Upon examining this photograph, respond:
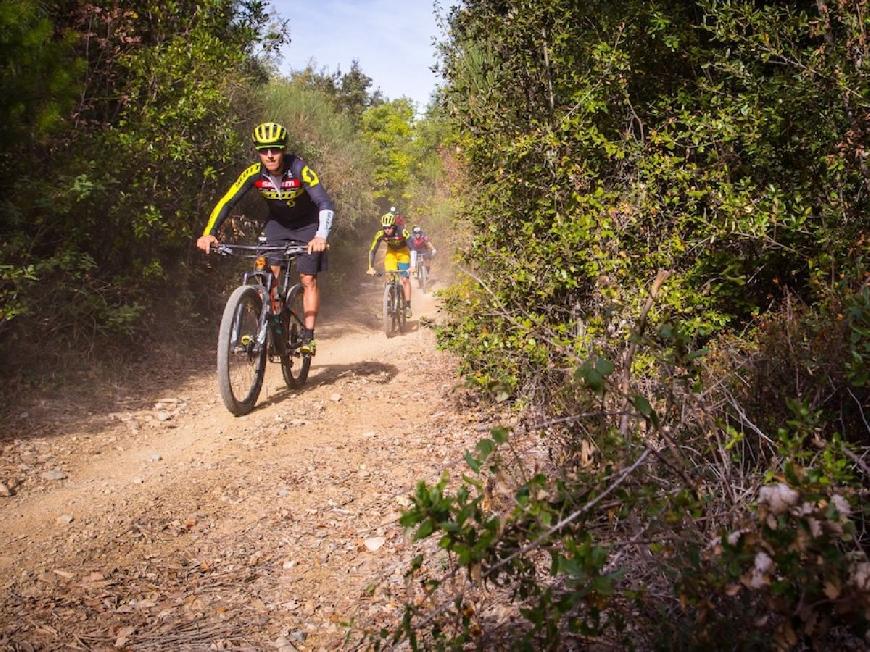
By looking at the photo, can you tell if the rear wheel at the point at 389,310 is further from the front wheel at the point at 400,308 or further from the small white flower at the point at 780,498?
the small white flower at the point at 780,498

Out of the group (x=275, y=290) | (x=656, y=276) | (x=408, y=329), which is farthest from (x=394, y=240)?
(x=656, y=276)

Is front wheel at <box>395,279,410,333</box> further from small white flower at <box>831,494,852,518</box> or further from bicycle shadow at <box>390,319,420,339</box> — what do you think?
small white flower at <box>831,494,852,518</box>

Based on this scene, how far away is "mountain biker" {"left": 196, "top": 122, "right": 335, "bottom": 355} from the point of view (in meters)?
6.48

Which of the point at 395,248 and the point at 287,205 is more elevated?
the point at 287,205

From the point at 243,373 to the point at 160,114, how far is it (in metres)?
4.05

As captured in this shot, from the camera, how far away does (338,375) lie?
8148 millimetres

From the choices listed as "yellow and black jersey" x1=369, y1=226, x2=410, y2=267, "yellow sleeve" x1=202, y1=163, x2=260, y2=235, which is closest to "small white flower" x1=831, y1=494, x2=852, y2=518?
"yellow sleeve" x1=202, y1=163, x2=260, y2=235

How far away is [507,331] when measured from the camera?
5035mm

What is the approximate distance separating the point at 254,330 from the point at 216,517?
270cm

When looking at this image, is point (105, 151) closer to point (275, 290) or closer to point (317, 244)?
point (275, 290)

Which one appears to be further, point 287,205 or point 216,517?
point 287,205

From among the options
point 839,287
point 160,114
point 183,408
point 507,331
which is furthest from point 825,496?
point 160,114

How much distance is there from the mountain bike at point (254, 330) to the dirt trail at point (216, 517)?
0.30m

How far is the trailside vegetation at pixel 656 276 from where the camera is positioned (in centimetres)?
221
